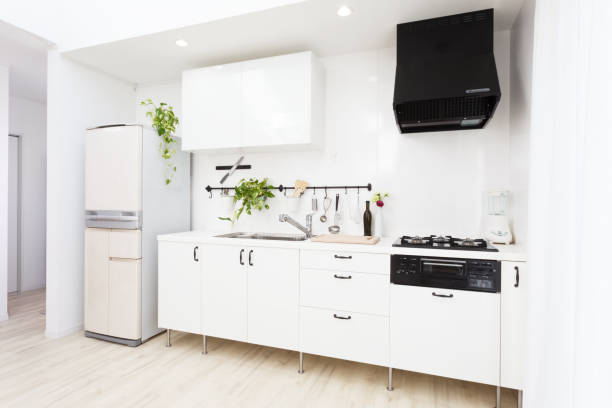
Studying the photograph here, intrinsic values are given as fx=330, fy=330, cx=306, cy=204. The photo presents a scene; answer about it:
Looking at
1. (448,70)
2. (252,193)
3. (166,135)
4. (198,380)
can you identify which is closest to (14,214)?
(166,135)

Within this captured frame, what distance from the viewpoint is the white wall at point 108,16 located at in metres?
2.22

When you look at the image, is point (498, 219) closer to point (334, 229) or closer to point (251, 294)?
point (334, 229)

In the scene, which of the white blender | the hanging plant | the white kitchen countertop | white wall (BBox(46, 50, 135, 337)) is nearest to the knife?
the hanging plant

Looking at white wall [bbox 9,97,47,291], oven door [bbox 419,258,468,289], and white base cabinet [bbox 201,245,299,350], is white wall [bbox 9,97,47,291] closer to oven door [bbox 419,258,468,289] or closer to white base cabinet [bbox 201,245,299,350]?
white base cabinet [bbox 201,245,299,350]

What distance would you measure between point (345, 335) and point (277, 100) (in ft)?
5.75

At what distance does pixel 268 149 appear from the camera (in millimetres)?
2785

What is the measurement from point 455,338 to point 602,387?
0.99 metres

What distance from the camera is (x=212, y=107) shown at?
2746mm

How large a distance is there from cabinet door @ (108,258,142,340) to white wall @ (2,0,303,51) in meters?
1.79

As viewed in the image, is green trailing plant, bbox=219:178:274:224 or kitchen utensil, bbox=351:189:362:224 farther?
green trailing plant, bbox=219:178:274:224

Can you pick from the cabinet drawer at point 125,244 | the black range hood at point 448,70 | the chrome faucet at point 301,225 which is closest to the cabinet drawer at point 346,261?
the chrome faucet at point 301,225

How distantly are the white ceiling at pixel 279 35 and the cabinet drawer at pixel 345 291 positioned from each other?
1675 mm

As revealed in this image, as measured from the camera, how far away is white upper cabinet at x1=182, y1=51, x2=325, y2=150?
2480mm

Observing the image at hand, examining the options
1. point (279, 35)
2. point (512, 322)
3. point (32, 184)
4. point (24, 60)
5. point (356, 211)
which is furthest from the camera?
point (32, 184)
